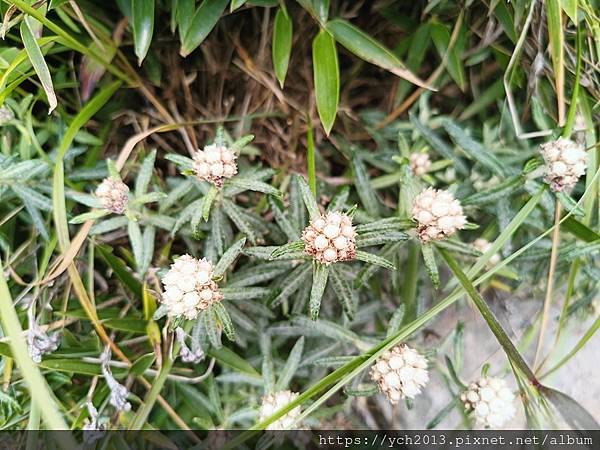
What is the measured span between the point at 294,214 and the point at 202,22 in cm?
50

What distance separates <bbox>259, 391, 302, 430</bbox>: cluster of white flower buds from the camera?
1.27m

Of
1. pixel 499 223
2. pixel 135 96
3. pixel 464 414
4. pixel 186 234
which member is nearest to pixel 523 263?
pixel 499 223

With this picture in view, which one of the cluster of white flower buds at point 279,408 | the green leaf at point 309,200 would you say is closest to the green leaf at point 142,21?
the green leaf at point 309,200

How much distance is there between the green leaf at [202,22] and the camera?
135 cm

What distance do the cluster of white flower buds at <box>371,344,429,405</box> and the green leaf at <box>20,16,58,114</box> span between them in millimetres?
847

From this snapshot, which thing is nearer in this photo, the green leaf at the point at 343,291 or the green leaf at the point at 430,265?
the green leaf at the point at 430,265

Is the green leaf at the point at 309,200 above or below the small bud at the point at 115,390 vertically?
above

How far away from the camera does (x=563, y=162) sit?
1241 mm

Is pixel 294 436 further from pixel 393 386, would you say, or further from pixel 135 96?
pixel 135 96

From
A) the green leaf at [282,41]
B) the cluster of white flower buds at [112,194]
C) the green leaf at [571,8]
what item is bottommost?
the cluster of white flower buds at [112,194]

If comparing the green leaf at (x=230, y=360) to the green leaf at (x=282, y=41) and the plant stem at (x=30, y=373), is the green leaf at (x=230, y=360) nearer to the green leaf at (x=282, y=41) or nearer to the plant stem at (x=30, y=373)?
the plant stem at (x=30, y=373)

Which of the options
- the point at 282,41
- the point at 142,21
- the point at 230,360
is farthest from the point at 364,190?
the point at 142,21

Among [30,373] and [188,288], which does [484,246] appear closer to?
[188,288]

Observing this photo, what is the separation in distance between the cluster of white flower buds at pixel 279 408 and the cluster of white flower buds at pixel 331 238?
0.37 meters
